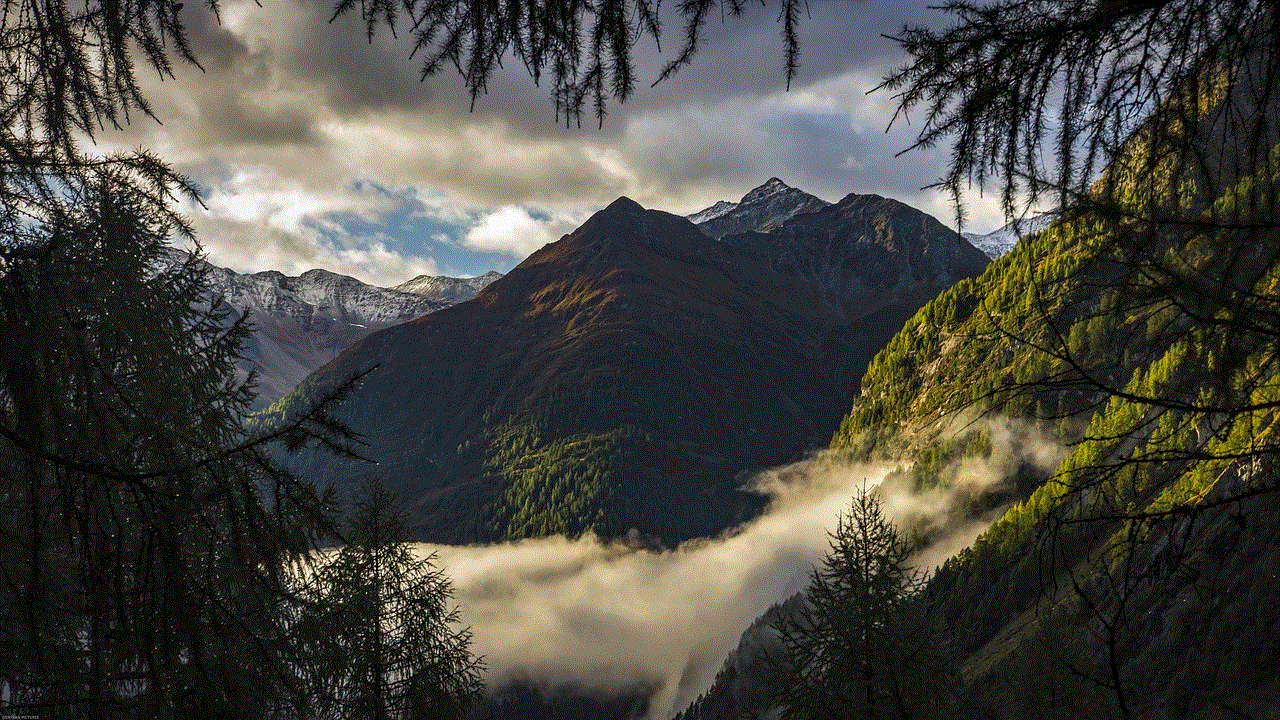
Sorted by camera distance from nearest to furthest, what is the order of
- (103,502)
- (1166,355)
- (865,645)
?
(103,502)
(1166,355)
(865,645)

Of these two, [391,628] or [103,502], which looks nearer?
[103,502]

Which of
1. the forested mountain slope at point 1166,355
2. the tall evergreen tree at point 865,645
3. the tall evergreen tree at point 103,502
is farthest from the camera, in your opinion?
the tall evergreen tree at point 865,645

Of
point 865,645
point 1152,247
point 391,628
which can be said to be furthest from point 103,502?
point 865,645

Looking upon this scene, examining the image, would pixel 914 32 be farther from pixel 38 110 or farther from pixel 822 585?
pixel 822 585

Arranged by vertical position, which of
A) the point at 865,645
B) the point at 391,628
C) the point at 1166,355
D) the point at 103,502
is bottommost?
the point at 865,645

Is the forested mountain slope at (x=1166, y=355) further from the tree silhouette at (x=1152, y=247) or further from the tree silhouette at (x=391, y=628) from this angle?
the tree silhouette at (x=391, y=628)

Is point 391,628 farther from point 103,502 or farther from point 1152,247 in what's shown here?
point 1152,247

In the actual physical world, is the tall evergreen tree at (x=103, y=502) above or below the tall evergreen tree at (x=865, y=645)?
above

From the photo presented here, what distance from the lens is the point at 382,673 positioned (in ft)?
35.0

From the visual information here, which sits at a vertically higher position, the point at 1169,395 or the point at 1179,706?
the point at 1169,395

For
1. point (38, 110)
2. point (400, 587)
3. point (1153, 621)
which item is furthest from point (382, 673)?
point (1153, 621)

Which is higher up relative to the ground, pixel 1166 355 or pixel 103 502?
pixel 103 502

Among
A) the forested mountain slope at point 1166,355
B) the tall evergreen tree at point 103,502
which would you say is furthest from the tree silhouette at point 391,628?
the forested mountain slope at point 1166,355

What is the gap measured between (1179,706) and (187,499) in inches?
3304
